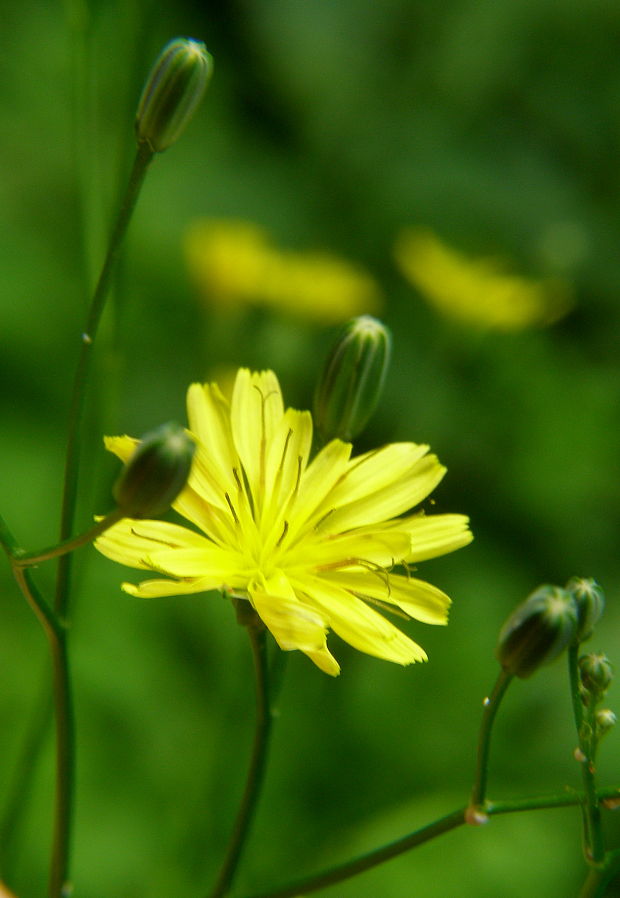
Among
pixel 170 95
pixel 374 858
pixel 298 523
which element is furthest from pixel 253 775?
pixel 170 95

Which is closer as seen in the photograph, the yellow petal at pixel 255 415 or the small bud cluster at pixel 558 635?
the small bud cluster at pixel 558 635

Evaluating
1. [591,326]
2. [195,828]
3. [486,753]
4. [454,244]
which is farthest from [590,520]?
[486,753]

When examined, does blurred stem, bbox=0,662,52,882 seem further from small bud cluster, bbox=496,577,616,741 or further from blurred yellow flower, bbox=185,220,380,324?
blurred yellow flower, bbox=185,220,380,324

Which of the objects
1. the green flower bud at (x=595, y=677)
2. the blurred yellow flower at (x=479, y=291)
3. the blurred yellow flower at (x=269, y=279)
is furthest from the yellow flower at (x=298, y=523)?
the blurred yellow flower at (x=479, y=291)

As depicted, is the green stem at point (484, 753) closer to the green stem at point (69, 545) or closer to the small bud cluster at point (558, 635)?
the small bud cluster at point (558, 635)

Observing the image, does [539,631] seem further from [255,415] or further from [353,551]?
[255,415]

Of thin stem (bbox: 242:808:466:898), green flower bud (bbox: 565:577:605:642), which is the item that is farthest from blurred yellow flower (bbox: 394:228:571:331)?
thin stem (bbox: 242:808:466:898)
